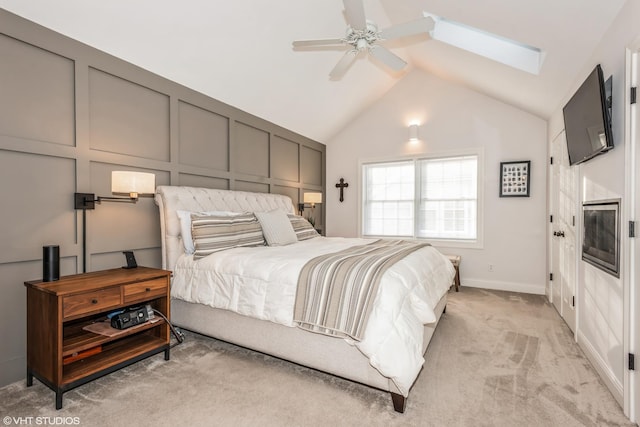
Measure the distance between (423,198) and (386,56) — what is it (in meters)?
2.96

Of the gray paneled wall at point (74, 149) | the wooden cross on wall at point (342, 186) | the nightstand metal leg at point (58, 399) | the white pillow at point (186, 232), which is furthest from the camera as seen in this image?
the wooden cross on wall at point (342, 186)

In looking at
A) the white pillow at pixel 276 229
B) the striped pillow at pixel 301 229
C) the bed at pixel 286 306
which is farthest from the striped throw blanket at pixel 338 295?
the striped pillow at pixel 301 229

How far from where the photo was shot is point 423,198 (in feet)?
17.9

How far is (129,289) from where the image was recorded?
2.30 m

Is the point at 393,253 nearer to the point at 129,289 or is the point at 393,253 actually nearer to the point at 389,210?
the point at 129,289

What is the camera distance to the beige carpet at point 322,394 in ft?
5.97

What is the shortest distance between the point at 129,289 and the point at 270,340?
3.58 ft

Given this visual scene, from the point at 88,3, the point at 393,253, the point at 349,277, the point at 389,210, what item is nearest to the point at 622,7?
the point at 393,253

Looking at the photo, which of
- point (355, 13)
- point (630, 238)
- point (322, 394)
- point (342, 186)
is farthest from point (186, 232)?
point (342, 186)

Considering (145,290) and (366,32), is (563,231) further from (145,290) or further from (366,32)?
(145,290)

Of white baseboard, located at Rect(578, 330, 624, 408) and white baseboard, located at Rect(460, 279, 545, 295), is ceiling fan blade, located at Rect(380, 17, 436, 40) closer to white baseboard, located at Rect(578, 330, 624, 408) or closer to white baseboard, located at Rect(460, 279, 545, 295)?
white baseboard, located at Rect(578, 330, 624, 408)

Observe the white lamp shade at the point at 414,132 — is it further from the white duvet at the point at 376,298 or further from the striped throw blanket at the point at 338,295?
the striped throw blanket at the point at 338,295

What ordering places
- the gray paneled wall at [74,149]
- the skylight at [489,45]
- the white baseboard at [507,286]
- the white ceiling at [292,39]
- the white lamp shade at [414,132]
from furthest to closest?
the white lamp shade at [414,132]
the white baseboard at [507,286]
the skylight at [489,45]
the white ceiling at [292,39]
the gray paneled wall at [74,149]

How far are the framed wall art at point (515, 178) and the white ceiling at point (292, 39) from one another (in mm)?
765
